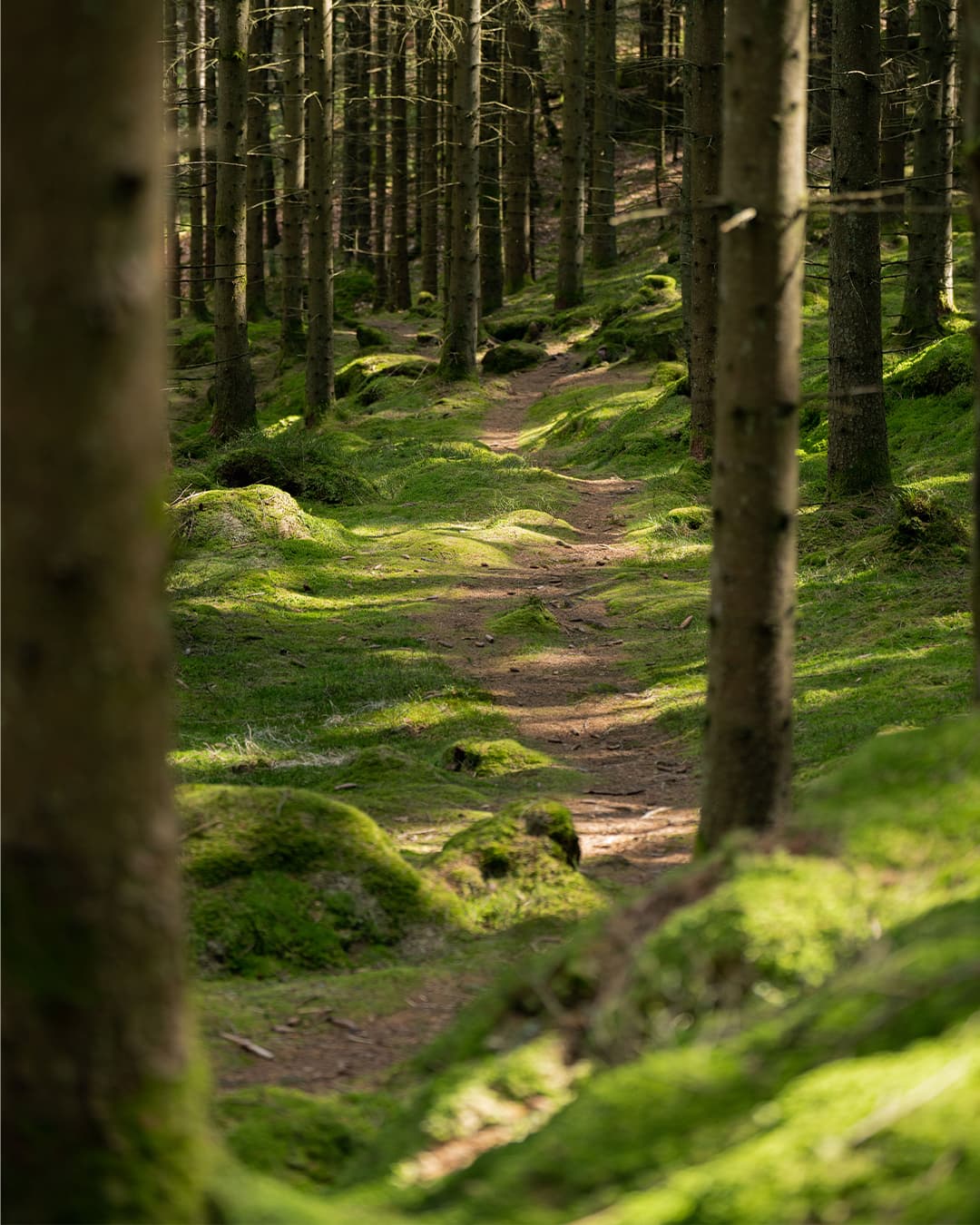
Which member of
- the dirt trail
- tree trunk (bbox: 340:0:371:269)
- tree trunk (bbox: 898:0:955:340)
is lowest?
the dirt trail

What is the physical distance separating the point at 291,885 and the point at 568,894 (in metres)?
1.33

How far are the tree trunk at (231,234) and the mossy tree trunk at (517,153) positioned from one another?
30.8 feet

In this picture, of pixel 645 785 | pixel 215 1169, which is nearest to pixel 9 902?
pixel 215 1169

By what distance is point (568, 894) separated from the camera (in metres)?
6.29

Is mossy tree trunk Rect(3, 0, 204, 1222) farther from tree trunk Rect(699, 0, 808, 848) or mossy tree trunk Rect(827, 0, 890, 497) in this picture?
mossy tree trunk Rect(827, 0, 890, 497)

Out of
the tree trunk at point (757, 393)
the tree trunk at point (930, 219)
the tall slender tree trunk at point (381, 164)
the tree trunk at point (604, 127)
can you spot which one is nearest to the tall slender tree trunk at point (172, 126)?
the tall slender tree trunk at point (381, 164)

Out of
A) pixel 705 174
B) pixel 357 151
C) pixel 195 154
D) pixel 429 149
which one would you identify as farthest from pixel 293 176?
pixel 357 151

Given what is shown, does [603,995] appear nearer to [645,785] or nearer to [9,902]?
[9,902]

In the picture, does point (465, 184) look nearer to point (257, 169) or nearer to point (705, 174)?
point (705, 174)

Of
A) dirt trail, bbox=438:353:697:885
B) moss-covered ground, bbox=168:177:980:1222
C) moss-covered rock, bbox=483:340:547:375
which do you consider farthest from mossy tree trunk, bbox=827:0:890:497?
moss-covered rock, bbox=483:340:547:375

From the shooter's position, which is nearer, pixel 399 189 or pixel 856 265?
pixel 856 265

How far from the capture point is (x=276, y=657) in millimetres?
11484

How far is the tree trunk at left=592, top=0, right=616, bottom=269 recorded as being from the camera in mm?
31375

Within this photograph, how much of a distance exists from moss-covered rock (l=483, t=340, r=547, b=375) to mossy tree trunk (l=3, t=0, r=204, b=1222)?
2714 cm
